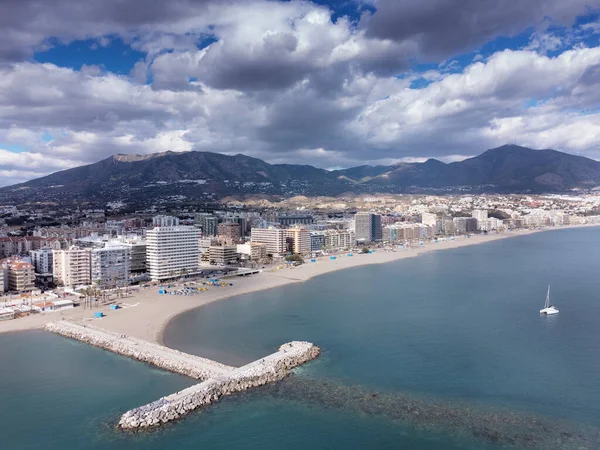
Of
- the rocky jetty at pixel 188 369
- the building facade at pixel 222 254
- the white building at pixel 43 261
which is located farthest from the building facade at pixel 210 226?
the rocky jetty at pixel 188 369

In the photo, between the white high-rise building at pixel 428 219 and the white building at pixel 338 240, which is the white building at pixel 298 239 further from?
the white high-rise building at pixel 428 219

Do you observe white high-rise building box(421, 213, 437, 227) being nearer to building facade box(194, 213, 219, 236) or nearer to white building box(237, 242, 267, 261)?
building facade box(194, 213, 219, 236)

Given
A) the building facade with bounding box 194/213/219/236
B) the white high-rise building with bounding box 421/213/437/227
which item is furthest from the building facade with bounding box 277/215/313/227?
the white high-rise building with bounding box 421/213/437/227

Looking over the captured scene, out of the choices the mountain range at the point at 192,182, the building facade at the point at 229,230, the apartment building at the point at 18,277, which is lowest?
the apartment building at the point at 18,277

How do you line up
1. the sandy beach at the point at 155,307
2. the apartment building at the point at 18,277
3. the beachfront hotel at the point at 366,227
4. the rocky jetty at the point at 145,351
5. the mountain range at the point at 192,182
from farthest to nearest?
the mountain range at the point at 192,182
the beachfront hotel at the point at 366,227
the apartment building at the point at 18,277
the sandy beach at the point at 155,307
the rocky jetty at the point at 145,351

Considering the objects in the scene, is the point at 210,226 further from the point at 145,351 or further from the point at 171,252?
the point at 145,351

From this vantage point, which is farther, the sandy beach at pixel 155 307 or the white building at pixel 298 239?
the white building at pixel 298 239

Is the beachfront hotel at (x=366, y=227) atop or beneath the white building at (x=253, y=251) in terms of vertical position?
atop

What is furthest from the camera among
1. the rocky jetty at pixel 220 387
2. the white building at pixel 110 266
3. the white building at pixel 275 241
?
the white building at pixel 275 241

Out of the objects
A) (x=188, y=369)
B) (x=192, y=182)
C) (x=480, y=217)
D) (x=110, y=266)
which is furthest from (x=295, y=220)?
(x=192, y=182)
